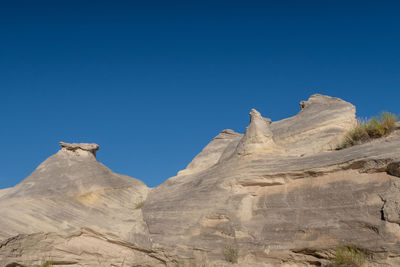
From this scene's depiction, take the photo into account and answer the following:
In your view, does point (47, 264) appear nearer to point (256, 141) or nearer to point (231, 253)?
point (231, 253)

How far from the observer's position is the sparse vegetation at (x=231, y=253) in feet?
30.2

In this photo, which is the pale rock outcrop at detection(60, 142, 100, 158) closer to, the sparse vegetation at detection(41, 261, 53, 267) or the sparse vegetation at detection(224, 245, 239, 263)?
the sparse vegetation at detection(41, 261, 53, 267)

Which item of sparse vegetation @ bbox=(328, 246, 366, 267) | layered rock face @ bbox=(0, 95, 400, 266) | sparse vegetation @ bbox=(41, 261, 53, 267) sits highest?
layered rock face @ bbox=(0, 95, 400, 266)

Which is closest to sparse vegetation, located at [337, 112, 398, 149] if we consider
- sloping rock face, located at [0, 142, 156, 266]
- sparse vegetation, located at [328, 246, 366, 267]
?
sparse vegetation, located at [328, 246, 366, 267]

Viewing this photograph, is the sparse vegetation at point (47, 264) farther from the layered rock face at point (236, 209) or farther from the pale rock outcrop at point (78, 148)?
the pale rock outcrop at point (78, 148)

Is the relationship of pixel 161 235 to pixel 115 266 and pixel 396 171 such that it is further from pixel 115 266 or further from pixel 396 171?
pixel 396 171

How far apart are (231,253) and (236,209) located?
1.12m

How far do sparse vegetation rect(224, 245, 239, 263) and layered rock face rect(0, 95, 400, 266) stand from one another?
99 millimetres

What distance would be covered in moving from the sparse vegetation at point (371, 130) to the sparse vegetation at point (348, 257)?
3641mm

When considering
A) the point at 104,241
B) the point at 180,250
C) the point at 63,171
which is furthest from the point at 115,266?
the point at 63,171

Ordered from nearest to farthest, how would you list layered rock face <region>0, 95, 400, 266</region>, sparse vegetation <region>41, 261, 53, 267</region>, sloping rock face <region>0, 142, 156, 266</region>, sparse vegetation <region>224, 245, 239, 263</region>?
1. layered rock face <region>0, 95, 400, 266</region>
2. sparse vegetation <region>224, 245, 239, 263</region>
3. sparse vegetation <region>41, 261, 53, 267</region>
4. sloping rock face <region>0, 142, 156, 266</region>

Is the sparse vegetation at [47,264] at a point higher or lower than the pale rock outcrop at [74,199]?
lower

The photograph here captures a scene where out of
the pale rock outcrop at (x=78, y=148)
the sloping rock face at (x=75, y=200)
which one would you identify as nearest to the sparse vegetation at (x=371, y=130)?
the sloping rock face at (x=75, y=200)

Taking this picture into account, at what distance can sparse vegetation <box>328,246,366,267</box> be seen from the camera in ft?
25.8
